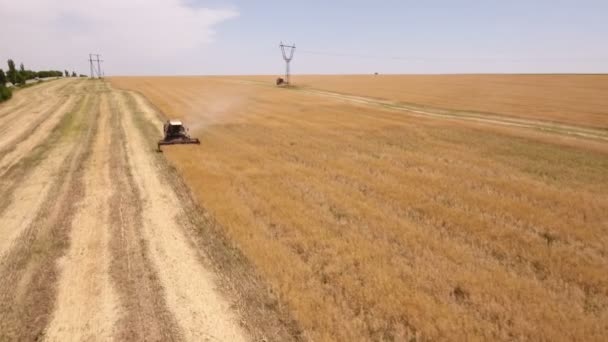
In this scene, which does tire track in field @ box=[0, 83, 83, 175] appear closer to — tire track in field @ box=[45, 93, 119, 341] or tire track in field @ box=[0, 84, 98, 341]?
tire track in field @ box=[0, 84, 98, 341]

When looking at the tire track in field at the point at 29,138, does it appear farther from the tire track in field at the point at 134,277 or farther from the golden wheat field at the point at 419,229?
the tire track in field at the point at 134,277

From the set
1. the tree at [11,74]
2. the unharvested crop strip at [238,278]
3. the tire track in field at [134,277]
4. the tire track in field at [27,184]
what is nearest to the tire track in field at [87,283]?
the tire track in field at [134,277]

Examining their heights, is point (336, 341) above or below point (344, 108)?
below

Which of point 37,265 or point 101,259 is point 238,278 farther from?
point 37,265

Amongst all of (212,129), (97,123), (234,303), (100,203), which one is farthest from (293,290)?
(97,123)

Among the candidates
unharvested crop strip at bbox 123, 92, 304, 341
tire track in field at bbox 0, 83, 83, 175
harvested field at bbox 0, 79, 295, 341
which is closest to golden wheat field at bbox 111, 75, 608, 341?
unharvested crop strip at bbox 123, 92, 304, 341

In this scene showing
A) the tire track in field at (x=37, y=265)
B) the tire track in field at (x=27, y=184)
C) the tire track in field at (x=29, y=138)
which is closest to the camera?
the tire track in field at (x=37, y=265)

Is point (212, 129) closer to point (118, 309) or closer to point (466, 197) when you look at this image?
point (466, 197)
